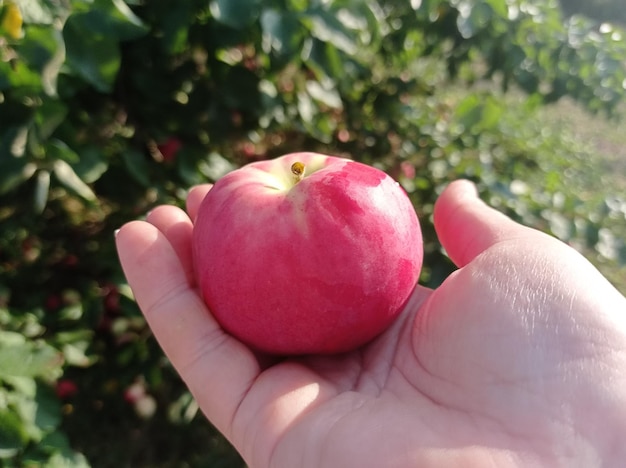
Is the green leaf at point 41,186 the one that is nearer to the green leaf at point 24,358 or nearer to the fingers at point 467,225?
the green leaf at point 24,358

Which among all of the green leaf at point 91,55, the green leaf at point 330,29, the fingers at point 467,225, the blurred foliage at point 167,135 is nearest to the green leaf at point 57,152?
the blurred foliage at point 167,135

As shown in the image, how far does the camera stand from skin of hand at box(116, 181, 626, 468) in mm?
964

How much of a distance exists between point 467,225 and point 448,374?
0.44 meters

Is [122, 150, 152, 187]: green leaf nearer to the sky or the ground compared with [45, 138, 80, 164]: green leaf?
nearer to the ground

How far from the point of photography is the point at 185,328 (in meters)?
1.17

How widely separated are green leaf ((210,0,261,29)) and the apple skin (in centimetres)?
41

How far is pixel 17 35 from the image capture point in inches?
46.4

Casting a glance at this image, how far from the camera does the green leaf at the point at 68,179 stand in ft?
4.43

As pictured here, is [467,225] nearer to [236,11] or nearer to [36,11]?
[236,11]

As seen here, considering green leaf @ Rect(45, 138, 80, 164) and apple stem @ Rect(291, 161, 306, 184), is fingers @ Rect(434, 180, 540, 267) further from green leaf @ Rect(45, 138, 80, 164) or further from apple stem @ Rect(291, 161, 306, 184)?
green leaf @ Rect(45, 138, 80, 164)

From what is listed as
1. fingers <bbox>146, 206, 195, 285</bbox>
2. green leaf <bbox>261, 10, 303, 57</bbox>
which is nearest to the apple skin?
fingers <bbox>146, 206, 195, 285</bbox>

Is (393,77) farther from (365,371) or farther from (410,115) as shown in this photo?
(365,371)

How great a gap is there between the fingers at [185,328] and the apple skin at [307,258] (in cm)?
6

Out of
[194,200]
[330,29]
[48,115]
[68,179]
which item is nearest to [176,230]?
[194,200]
